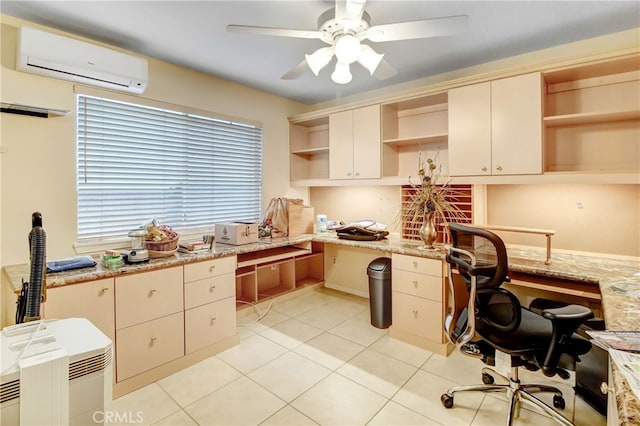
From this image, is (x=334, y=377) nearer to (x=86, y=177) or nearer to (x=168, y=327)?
(x=168, y=327)

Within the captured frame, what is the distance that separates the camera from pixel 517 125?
2441 mm

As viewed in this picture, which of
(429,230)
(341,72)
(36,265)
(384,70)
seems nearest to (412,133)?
(429,230)

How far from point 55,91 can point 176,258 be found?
1.55 meters

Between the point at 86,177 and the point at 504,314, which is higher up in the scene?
the point at 86,177

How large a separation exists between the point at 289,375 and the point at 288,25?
2559 mm

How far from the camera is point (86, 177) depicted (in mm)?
2482

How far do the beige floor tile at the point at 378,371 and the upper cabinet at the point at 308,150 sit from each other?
7.90 feet

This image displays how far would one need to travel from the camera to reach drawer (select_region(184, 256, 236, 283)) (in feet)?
7.89

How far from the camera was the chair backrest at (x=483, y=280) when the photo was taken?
163 cm

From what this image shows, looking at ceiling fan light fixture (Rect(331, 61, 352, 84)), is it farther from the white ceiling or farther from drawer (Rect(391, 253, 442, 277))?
drawer (Rect(391, 253, 442, 277))

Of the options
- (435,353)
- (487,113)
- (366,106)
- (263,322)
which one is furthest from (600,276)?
(263,322)

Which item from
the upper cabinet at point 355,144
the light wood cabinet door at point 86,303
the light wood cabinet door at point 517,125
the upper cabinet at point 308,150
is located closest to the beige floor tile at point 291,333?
the light wood cabinet door at point 86,303

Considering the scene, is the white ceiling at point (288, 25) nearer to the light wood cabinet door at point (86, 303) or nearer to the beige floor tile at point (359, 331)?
the light wood cabinet door at point (86, 303)

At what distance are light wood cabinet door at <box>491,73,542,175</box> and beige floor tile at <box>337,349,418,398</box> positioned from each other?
1.78 meters
